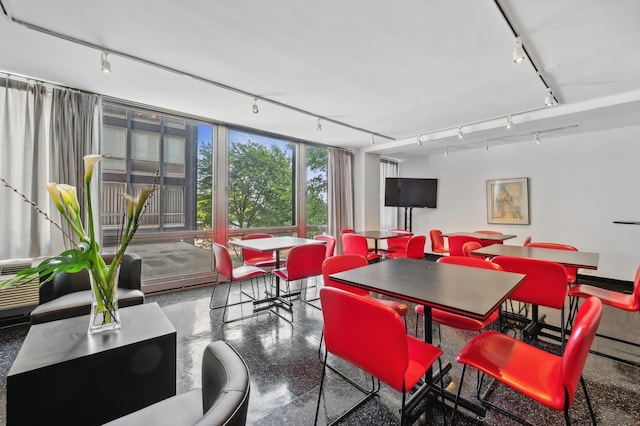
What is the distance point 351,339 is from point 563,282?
1860mm

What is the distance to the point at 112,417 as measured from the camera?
137cm

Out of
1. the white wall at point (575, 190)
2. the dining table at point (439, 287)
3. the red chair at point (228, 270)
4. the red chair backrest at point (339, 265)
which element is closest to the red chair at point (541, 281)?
the dining table at point (439, 287)

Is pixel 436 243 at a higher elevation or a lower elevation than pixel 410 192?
lower

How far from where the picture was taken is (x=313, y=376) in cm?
210

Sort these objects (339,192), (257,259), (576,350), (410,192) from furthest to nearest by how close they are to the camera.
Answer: (410,192)
(339,192)
(257,259)
(576,350)

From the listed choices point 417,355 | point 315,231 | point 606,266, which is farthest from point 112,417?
point 606,266

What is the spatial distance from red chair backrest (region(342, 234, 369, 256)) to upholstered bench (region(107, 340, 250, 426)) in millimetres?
3080

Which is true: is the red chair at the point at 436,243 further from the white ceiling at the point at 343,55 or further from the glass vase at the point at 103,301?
the glass vase at the point at 103,301

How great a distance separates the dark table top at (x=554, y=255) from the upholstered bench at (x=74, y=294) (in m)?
3.54

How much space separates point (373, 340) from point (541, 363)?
0.94 m

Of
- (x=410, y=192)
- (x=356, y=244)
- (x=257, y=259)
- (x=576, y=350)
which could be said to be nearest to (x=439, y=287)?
(x=576, y=350)

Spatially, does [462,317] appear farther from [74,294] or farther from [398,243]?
[398,243]

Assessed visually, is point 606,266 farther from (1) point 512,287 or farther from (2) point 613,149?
(1) point 512,287

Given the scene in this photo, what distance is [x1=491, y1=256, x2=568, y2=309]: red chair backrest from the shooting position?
84.7 inches
